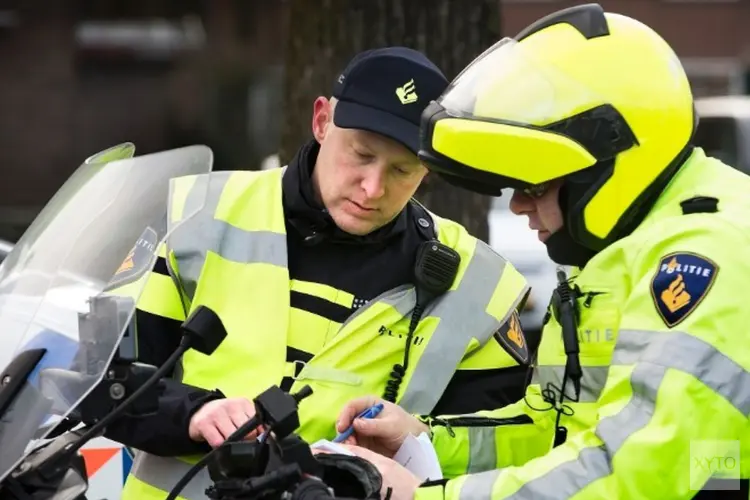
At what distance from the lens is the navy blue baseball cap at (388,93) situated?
10.6 feet

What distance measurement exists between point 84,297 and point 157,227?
0.20 m

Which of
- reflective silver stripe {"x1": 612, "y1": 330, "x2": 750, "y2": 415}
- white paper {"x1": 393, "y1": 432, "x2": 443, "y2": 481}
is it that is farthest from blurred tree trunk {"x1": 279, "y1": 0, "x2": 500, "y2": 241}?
reflective silver stripe {"x1": 612, "y1": 330, "x2": 750, "y2": 415}

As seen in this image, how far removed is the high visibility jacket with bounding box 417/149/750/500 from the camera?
221cm

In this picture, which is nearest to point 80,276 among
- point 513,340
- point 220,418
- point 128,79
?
point 220,418

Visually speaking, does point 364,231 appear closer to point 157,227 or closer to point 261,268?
point 261,268

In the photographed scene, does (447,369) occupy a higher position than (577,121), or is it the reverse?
(577,121)

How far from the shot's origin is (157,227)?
252cm

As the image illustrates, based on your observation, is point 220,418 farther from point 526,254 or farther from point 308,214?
point 526,254

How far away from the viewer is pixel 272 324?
10.3ft

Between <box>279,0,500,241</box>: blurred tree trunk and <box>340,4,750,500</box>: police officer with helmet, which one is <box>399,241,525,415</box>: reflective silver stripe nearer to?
<box>340,4,750,500</box>: police officer with helmet

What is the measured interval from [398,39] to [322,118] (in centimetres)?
177

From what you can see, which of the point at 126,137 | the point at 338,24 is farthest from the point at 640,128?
the point at 126,137

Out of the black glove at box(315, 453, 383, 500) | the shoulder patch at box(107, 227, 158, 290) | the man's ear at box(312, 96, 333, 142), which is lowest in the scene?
the black glove at box(315, 453, 383, 500)

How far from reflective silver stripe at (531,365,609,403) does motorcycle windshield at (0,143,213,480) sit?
74 centimetres
